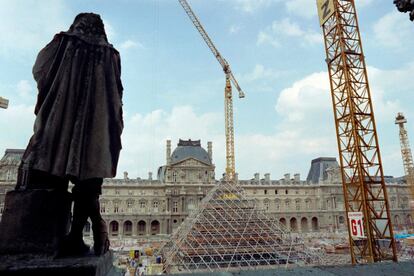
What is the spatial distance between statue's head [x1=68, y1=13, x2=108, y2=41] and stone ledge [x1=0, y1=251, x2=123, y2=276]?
6.46 feet

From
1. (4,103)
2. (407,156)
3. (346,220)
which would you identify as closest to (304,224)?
(407,156)

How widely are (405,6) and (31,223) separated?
4453 millimetres

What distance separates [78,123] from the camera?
245cm

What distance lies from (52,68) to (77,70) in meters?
0.22

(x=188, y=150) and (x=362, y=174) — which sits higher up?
(x=188, y=150)

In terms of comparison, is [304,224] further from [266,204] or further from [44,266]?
[44,266]

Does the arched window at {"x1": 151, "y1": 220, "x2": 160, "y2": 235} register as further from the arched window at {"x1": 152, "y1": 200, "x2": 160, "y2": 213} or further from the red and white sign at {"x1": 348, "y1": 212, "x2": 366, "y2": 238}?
the red and white sign at {"x1": 348, "y1": 212, "x2": 366, "y2": 238}

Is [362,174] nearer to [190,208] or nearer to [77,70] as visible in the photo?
[77,70]

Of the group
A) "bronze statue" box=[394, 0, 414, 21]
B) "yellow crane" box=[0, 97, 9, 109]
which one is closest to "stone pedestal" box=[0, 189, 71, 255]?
"bronze statue" box=[394, 0, 414, 21]

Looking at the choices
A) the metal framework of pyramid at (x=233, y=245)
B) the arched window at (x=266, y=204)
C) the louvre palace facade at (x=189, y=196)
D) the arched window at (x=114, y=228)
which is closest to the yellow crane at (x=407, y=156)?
the louvre palace facade at (x=189, y=196)

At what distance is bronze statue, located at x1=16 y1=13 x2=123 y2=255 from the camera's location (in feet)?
7.71

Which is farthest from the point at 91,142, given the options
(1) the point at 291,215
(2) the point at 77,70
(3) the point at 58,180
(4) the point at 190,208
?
(1) the point at 291,215

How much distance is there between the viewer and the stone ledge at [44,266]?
203cm

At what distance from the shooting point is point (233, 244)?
24.0m
